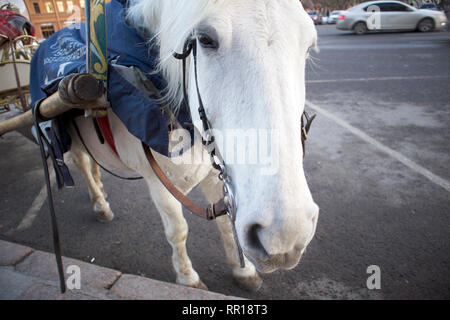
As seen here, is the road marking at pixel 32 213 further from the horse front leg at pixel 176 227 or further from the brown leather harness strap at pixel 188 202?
the brown leather harness strap at pixel 188 202

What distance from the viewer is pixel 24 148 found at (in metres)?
4.65

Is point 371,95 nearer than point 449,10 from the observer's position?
Yes

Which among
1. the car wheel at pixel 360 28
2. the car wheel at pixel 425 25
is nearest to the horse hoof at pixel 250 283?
the car wheel at pixel 360 28

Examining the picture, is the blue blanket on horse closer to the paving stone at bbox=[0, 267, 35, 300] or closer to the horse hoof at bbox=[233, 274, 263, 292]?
the paving stone at bbox=[0, 267, 35, 300]

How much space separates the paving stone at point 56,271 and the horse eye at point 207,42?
1748mm

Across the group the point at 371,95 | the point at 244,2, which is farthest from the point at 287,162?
the point at 371,95

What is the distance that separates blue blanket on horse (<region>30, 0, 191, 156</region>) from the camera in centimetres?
131

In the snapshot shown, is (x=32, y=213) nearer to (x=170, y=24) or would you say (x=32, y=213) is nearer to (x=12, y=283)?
(x=12, y=283)

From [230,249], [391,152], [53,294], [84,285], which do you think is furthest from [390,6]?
[53,294]

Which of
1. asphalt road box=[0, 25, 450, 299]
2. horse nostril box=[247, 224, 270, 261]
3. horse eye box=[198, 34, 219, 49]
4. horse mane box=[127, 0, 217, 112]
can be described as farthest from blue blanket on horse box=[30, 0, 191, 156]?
asphalt road box=[0, 25, 450, 299]

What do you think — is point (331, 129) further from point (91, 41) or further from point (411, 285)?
point (91, 41)

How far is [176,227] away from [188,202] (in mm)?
517

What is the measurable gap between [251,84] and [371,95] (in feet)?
19.4

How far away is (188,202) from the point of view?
58.9 inches
